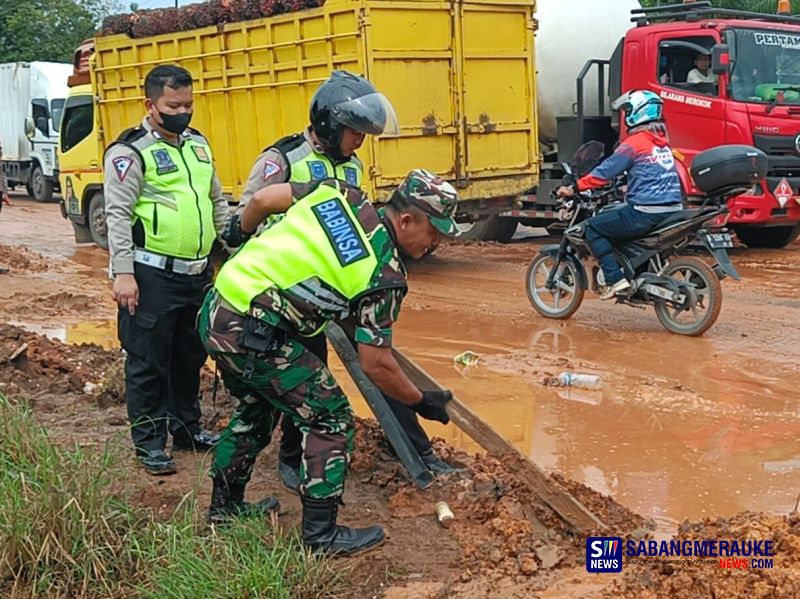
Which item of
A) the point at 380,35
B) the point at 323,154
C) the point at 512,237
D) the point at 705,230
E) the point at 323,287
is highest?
the point at 380,35

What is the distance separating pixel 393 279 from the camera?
332 centimetres

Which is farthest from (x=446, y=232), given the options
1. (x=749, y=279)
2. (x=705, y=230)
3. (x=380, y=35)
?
(x=749, y=279)

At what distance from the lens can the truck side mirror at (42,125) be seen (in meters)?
20.2

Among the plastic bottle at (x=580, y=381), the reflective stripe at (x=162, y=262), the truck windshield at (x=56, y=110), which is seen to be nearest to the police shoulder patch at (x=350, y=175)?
the reflective stripe at (x=162, y=262)

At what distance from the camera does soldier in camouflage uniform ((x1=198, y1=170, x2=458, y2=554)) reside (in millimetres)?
3332

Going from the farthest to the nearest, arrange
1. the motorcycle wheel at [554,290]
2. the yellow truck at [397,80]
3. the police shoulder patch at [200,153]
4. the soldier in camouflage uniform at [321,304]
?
the yellow truck at [397,80] < the motorcycle wheel at [554,290] < the police shoulder patch at [200,153] < the soldier in camouflage uniform at [321,304]

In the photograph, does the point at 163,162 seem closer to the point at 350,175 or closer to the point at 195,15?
the point at 350,175

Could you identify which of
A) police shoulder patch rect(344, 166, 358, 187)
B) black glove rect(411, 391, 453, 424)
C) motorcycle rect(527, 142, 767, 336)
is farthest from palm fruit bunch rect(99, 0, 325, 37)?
black glove rect(411, 391, 453, 424)

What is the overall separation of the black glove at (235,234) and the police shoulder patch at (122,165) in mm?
573

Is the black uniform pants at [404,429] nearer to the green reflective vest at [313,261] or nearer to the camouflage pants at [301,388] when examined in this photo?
the camouflage pants at [301,388]

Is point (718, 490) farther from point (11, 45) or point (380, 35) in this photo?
point (11, 45)

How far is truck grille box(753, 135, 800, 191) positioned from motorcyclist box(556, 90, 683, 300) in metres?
3.71

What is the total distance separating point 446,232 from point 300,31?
7582 millimetres

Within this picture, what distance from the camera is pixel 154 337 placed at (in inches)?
179
